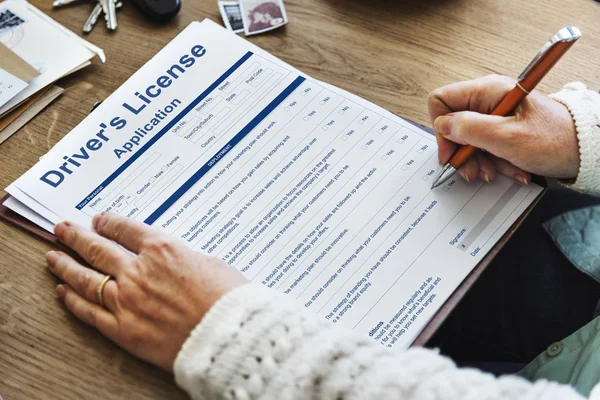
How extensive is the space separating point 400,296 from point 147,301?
0.87 feet

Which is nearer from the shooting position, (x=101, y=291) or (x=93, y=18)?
(x=101, y=291)

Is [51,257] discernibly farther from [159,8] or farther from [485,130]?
[485,130]

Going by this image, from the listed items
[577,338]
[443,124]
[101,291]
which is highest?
[443,124]

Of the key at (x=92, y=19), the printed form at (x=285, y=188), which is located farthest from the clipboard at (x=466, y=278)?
the key at (x=92, y=19)

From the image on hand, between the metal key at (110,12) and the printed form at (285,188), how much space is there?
0.31ft

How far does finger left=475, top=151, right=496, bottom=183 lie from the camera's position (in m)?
0.70

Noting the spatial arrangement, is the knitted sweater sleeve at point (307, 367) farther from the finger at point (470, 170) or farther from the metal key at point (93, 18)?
the metal key at point (93, 18)

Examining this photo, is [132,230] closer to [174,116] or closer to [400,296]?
[174,116]

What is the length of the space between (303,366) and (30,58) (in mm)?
564

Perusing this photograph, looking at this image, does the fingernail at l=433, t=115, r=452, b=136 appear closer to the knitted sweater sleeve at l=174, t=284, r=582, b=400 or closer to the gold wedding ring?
the knitted sweater sleeve at l=174, t=284, r=582, b=400

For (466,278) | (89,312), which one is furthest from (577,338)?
(89,312)

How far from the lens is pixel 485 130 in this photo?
2.23 ft

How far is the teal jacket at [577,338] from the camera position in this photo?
2.20ft

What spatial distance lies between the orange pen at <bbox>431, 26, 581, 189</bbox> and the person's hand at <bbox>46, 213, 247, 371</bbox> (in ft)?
0.94
